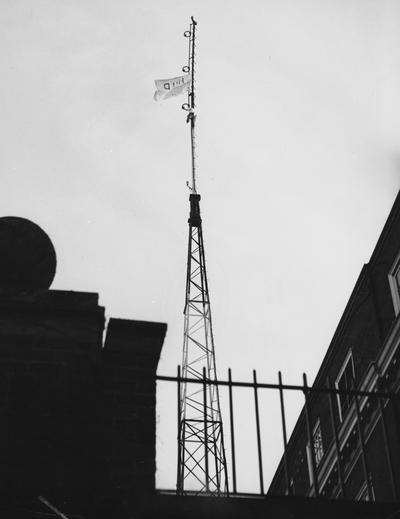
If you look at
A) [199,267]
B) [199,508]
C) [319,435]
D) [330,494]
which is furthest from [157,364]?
[319,435]

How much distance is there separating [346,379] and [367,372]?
6.34 ft

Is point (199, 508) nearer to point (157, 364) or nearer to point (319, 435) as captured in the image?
point (157, 364)

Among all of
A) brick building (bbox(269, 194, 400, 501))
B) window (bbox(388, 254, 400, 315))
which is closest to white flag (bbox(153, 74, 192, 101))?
brick building (bbox(269, 194, 400, 501))

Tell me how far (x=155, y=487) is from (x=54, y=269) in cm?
187

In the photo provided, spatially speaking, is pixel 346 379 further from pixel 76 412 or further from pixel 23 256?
pixel 76 412

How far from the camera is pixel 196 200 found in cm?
1856

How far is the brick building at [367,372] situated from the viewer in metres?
17.0

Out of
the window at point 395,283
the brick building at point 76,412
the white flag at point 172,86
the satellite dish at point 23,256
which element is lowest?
the brick building at point 76,412

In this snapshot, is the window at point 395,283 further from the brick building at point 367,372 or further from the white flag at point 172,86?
the white flag at point 172,86

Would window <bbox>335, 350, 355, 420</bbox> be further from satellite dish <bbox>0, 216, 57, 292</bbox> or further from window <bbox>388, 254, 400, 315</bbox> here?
satellite dish <bbox>0, 216, 57, 292</bbox>

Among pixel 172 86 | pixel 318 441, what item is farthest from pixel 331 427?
pixel 172 86

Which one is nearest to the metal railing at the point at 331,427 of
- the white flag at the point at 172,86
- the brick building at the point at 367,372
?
the brick building at the point at 367,372

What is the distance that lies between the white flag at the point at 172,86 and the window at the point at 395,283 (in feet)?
25.3

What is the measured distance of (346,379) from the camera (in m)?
19.8
